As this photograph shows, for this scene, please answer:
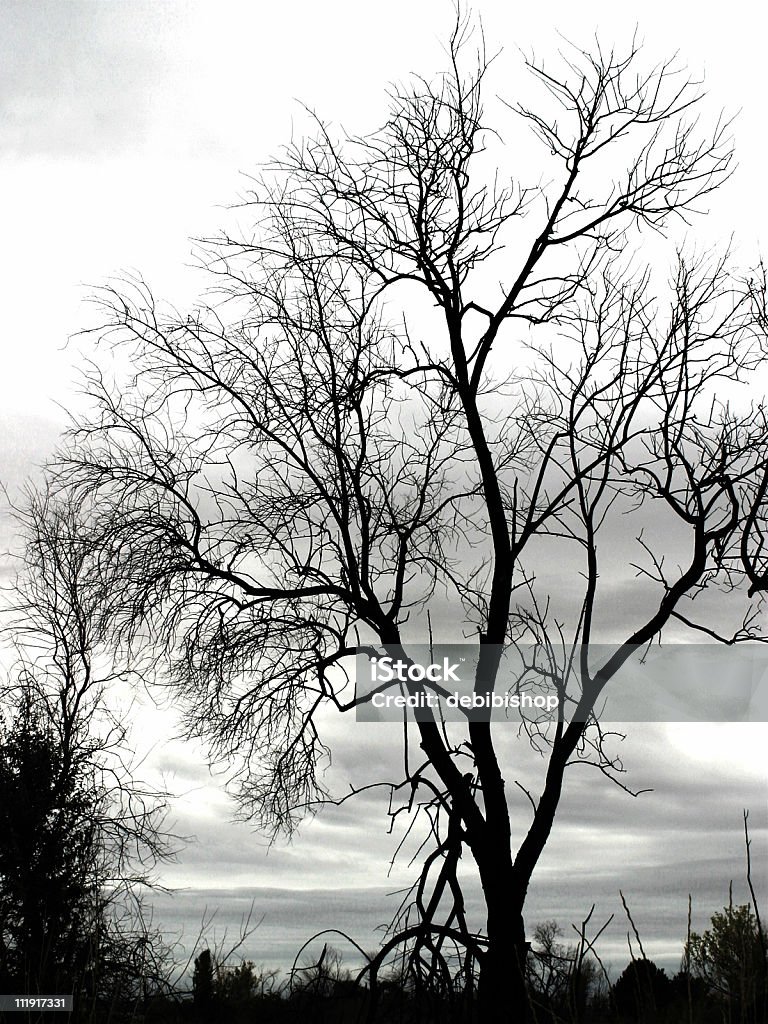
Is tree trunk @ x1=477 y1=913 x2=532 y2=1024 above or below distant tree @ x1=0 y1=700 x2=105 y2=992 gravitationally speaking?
below

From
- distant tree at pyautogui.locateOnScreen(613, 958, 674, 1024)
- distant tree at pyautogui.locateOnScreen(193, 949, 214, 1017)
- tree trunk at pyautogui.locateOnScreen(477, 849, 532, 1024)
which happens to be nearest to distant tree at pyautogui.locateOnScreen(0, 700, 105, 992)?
tree trunk at pyautogui.locateOnScreen(477, 849, 532, 1024)

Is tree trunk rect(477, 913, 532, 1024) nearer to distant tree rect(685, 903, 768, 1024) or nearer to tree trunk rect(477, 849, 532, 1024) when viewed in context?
tree trunk rect(477, 849, 532, 1024)

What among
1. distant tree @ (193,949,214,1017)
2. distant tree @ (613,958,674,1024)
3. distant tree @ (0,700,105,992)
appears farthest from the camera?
distant tree @ (0,700,105,992)

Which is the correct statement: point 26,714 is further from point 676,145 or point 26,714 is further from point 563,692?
point 676,145

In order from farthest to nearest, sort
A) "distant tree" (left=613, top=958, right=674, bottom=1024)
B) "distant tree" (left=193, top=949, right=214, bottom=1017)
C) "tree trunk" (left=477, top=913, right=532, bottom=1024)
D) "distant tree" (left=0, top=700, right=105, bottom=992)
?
"distant tree" (left=0, top=700, right=105, bottom=992) < "tree trunk" (left=477, top=913, right=532, bottom=1024) < "distant tree" (left=193, top=949, right=214, bottom=1017) < "distant tree" (left=613, top=958, right=674, bottom=1024)

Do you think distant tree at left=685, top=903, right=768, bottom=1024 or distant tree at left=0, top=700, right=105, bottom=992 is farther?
distant tree at left=0, top=700, right=105, bottom=992

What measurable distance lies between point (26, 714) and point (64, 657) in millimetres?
1358

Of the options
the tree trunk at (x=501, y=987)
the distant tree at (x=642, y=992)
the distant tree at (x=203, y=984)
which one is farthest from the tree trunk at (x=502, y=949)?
the distant tree at (x=203, y=984)

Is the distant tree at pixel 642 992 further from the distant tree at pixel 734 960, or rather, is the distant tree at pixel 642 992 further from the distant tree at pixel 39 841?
the distant tree at pixel 39 841

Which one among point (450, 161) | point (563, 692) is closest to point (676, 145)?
point (450, 161)

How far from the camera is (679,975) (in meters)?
5.58

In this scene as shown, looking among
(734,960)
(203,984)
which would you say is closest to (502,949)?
(203,984)

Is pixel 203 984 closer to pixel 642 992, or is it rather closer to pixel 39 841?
pixel 642 992

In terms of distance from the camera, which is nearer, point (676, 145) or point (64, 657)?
point (676, 145)
